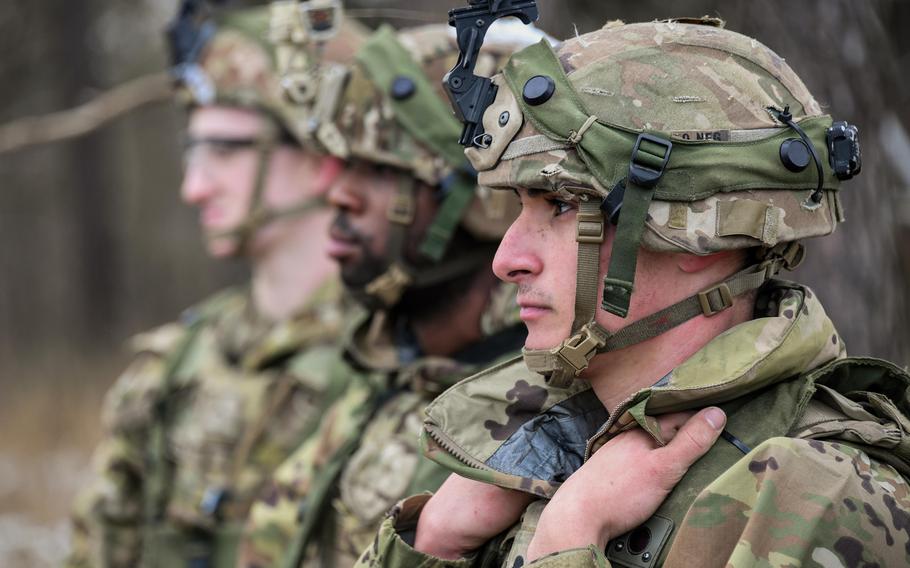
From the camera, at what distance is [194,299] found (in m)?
17.0

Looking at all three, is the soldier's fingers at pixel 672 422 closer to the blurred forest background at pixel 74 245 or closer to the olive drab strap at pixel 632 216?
the olive drab strap at pixel 632 216

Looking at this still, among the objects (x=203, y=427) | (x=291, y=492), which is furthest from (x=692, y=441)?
(x=203, y=427)

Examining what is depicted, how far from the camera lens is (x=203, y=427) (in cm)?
586

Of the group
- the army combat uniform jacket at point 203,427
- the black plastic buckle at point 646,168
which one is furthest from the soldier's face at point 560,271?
the army combat uniform jacket at point 203,427

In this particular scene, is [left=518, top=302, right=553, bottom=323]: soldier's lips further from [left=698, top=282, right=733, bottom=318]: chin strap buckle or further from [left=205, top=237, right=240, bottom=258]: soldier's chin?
[left=205, top=237, right=240, bottom=258]: soldier's chin

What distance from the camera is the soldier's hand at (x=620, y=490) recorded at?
251cm

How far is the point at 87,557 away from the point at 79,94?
10.5m

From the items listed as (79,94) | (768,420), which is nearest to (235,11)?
(768,420)

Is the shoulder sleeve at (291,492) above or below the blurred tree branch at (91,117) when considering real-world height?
below

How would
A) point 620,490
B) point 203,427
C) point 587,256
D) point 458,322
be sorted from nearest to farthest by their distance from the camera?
point 620,490 → point 587,256 → point 458,322 → point 203,427

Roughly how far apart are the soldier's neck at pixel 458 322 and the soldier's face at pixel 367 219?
274 millimetres

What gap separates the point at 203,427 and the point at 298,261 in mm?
957

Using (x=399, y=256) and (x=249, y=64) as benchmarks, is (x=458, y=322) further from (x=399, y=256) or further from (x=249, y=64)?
(x=249, y=64)

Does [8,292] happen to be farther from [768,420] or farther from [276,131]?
[768,420]
